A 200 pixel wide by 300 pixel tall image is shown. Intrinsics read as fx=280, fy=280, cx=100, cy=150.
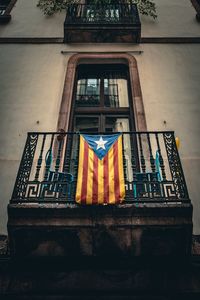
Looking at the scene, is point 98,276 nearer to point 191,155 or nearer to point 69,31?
point 191,155

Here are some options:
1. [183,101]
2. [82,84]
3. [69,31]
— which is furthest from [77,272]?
[69,31]

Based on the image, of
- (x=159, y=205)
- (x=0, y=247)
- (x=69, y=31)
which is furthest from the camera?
(x=69, y=31)

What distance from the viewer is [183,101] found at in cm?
779

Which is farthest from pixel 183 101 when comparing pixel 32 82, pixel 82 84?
pixel 32 82

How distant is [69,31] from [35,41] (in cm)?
128

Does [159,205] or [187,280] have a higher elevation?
[159,205]

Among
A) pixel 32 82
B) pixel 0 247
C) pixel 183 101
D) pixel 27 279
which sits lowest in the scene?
pixel 27 279

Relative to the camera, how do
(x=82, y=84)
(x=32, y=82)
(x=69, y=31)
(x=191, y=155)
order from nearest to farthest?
(x=191, y=155) < (x=32, y=82) < (x=82, y=84) < (x=69, y=31)

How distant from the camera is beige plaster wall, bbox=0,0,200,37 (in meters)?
10.3

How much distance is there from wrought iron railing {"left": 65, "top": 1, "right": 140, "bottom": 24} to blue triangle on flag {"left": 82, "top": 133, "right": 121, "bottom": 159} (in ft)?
18.9

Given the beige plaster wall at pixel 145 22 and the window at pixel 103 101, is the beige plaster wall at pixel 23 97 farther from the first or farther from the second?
the beige plaster wall at pixel 145 22

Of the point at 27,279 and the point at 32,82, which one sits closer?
the point at 27,279

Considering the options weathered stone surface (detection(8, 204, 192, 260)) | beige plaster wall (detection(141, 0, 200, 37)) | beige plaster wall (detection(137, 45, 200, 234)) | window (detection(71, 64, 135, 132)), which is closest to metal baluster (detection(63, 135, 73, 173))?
window (detection(71, 64, 135, 132))

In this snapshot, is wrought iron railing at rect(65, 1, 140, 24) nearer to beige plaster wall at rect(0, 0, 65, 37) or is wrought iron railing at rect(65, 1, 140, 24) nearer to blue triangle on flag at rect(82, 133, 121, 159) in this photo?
beige plaster wall at rect(0, 0, 65, 37)
